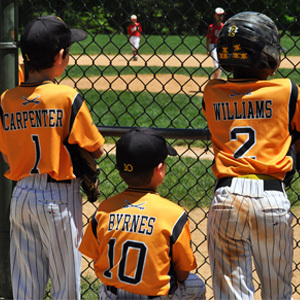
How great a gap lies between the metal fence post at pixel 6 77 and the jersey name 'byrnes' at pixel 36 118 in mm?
412

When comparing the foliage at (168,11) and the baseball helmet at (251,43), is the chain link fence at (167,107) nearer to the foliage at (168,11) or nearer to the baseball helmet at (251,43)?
the foliage at (168,11)

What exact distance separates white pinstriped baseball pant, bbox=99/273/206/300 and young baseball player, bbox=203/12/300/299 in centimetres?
8

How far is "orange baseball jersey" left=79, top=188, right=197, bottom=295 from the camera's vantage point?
2.26 metres

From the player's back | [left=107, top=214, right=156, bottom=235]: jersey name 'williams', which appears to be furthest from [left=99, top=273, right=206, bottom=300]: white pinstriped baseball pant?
the player's back

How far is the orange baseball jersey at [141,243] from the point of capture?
7.40 feet

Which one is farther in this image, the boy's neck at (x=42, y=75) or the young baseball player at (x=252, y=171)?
the boy's neck at (x=42, y=75)

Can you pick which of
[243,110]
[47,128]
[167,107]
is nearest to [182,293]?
[243,110]

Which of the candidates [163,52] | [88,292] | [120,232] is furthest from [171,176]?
[163,52]

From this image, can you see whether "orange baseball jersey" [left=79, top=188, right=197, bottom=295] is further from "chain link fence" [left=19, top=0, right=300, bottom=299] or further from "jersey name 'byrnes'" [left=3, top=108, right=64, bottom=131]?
"chain link fence" [left=19, top=0, right=300, bottom=299]

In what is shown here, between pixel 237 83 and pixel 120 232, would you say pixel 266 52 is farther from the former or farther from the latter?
pixel 120 232

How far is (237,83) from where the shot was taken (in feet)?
8.07

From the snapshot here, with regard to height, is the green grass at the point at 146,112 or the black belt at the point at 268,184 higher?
the black belt at the point at 268,184

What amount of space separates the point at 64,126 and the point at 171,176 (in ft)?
13.1

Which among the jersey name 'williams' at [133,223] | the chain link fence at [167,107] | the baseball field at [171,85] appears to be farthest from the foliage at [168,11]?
the jersey name 'williams' at [133,223]
